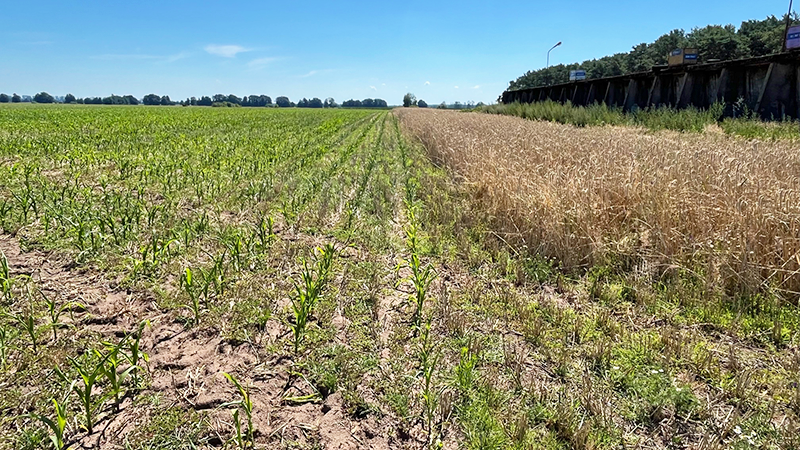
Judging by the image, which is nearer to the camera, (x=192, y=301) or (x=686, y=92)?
(x=192, y=301)

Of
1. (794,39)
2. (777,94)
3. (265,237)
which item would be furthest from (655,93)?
(265,237)

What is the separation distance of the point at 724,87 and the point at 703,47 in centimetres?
5255

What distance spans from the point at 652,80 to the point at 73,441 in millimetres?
21831

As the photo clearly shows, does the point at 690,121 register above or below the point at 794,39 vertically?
below

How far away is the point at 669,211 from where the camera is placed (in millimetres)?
4266

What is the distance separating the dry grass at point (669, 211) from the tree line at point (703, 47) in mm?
41532

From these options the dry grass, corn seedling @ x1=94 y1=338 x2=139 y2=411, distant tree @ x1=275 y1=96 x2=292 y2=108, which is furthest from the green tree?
distant tree @ x1=275 y1=96 x2=292 y2=108

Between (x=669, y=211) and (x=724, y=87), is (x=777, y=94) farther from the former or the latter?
(x=669, y=211)

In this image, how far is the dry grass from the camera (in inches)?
140

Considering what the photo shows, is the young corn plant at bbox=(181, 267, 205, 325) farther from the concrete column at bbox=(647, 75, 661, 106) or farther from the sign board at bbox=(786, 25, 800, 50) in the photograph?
the sign board at bbox=(786, 25, 800, 50)

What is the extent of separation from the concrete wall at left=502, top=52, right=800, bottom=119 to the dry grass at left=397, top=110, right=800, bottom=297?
8180 mm

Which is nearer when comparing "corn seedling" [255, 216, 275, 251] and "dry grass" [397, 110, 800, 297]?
"dry grass" [397, 110, 800, 297]

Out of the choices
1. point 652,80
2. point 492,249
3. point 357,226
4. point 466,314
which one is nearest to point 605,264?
point 492,249

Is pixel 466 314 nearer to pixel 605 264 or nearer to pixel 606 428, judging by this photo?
pixel 606 428
